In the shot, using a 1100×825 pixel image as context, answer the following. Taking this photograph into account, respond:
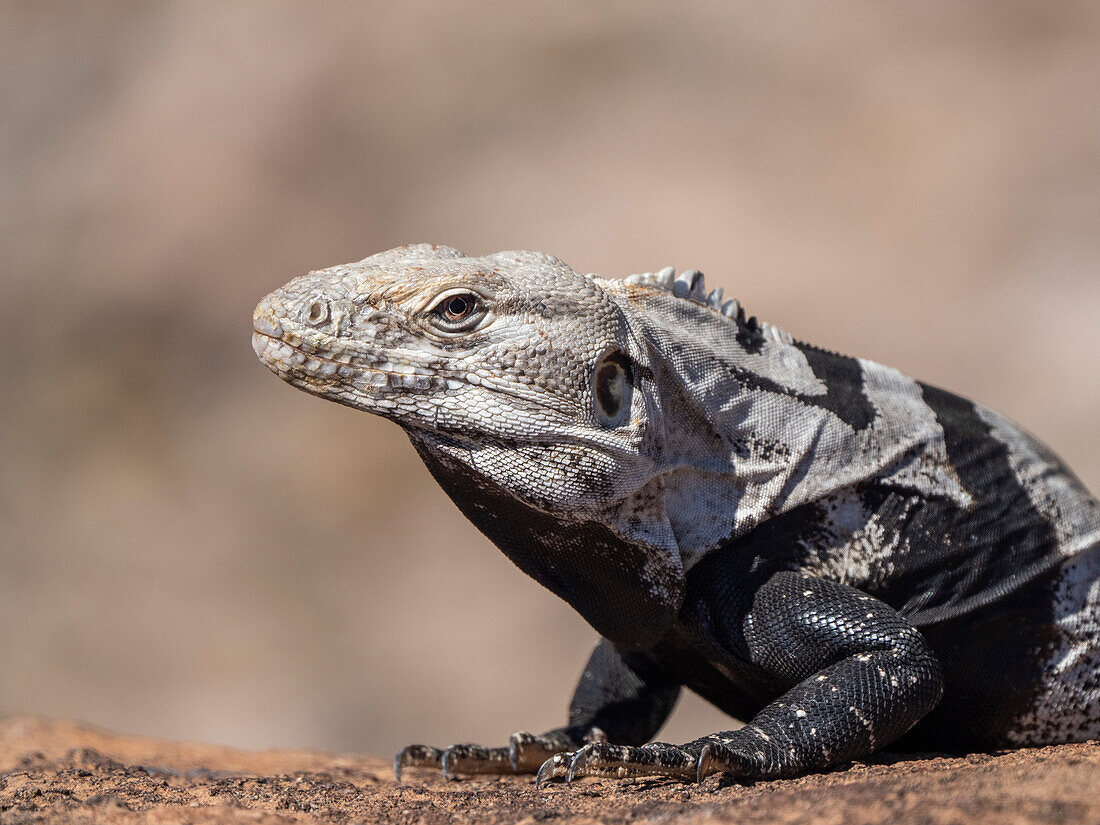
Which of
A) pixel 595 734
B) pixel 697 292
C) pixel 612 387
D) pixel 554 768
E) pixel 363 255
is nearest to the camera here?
pixel 554 768

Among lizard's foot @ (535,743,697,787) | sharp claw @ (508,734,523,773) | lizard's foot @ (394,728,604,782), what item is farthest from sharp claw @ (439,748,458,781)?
lizard's foot @ (535,743,697,787)

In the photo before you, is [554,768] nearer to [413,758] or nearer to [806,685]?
[806,685]

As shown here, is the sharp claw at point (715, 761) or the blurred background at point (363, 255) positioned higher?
the blurred background at point (363, 255)

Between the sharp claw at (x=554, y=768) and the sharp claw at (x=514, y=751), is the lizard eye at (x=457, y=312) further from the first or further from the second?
the sharp claw at (x=514, y=751)

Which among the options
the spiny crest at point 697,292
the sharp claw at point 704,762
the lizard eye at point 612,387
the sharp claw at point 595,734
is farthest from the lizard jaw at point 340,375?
the sharp claw at point 595,734

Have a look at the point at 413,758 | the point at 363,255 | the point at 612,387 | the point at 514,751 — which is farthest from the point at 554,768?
the point at 363,255

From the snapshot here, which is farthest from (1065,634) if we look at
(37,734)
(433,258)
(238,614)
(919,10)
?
(919,10)

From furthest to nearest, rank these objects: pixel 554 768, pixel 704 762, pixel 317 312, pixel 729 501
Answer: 1. pixel 729 501
2. pixel 317 312
3. pixel 554 768
4. pixel 704 762
